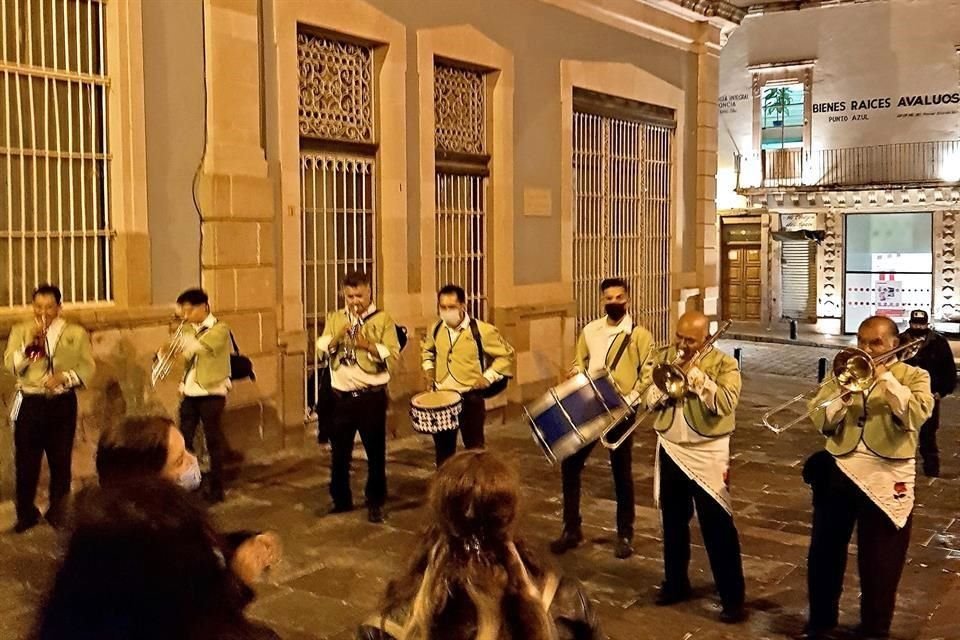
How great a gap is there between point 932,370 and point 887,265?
17.9 meters

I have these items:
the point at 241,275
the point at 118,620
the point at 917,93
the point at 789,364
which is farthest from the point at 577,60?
the point at 917,93

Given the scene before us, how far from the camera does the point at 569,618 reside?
2703 mm

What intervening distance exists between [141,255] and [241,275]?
0.92 meters

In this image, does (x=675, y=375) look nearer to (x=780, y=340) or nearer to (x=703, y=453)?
(x=703, y=453)

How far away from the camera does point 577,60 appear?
1321 centimetres

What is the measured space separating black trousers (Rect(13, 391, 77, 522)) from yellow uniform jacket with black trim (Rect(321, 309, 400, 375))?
1787 millimetres

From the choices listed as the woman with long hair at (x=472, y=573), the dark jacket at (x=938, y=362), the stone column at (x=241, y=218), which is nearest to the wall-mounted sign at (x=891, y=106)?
the dark jacket at (x=938, y=362)

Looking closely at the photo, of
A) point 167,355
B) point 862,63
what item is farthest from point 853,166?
point 167,355

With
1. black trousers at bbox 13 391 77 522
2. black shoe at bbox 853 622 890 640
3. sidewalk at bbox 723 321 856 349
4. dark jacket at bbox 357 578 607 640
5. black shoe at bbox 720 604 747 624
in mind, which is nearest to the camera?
dark jacket at bbox 357 578 607 640

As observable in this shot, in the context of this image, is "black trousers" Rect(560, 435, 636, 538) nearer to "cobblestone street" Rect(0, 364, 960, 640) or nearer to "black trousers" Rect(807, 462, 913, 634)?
"cobblestone street" Rect(0, 364, 960, 640)

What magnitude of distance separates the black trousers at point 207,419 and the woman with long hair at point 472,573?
17.8 feet

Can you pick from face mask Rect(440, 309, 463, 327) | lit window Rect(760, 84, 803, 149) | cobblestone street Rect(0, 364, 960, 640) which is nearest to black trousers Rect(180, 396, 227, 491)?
cobblestone street Rect(0, 364, 960, 640)

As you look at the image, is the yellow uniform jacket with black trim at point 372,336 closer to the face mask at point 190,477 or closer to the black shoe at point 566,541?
the black shoe at point 566,541

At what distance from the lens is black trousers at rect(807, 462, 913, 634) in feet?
16.9
